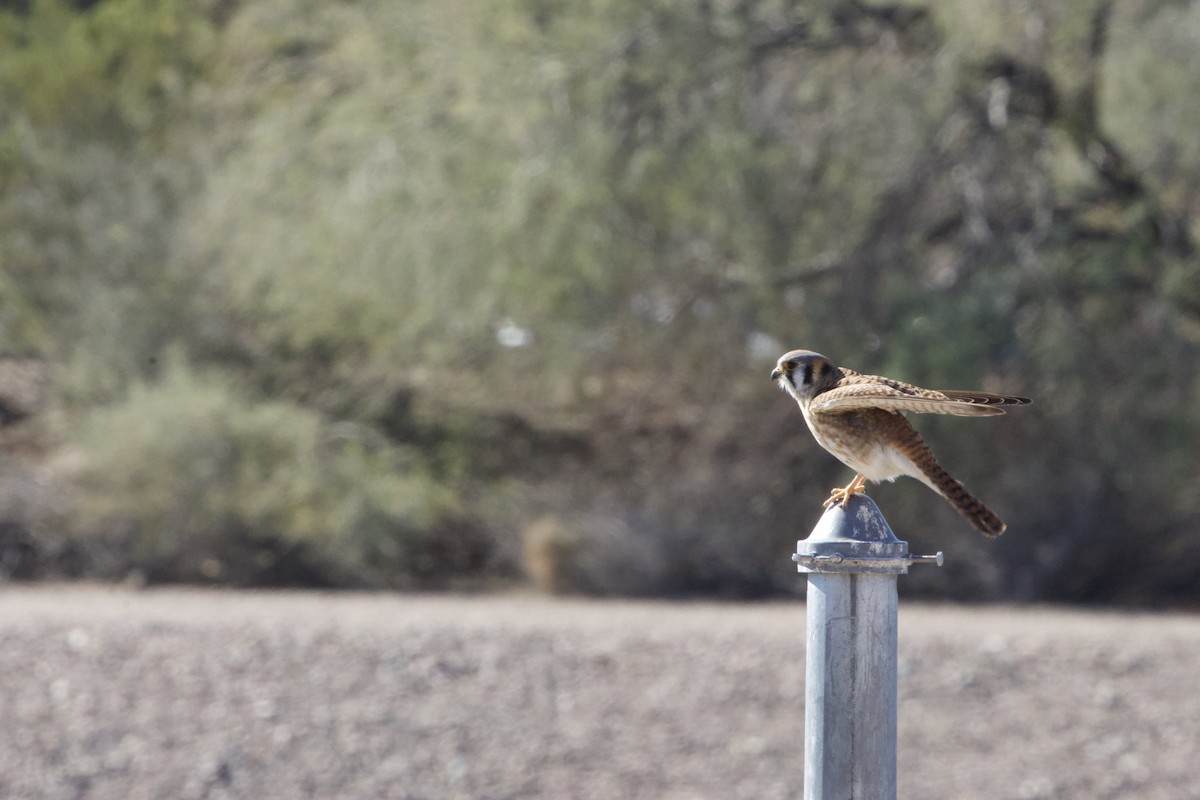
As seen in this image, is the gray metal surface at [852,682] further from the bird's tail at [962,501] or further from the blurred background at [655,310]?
the blurred background at [655,310]

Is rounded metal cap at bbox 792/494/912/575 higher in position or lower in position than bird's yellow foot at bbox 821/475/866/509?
lower

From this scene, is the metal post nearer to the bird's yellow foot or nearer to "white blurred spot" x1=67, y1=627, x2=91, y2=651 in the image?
the bird's yellow foot

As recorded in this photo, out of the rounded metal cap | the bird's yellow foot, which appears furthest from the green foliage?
the rounded metal cap

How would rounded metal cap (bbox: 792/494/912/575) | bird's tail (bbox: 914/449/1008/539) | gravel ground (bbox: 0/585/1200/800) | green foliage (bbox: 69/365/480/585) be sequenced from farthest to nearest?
green foliage (bbox: 69/365/480/585) < gravel ground (bbox: 0/585/1200/800) < bird's tail (bbox: 914/449/1008/539) < rounded metal cap (bbox: 792/494/912/575)

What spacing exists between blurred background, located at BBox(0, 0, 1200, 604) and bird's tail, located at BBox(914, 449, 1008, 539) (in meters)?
6.76

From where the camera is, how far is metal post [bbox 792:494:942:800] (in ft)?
8.78

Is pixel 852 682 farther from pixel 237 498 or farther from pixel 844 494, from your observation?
pixel 237 498

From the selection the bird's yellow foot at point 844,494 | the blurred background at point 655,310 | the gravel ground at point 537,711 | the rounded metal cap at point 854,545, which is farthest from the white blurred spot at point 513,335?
the rounded metal cap at point 854,545

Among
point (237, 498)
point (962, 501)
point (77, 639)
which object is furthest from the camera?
point (237, 498)

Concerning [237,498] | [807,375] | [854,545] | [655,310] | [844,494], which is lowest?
[854,545]

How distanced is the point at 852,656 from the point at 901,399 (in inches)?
21.5

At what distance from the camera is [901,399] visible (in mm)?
2984

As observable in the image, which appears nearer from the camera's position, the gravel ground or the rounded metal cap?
the rounded metal cap

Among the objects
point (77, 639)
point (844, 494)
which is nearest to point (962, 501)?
point (844, 494)
